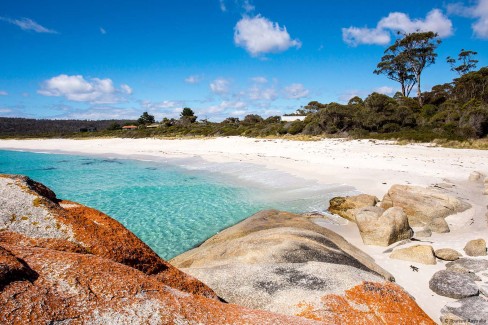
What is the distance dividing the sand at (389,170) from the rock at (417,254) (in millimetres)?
173

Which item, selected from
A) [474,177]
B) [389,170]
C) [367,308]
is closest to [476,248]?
[367,308]

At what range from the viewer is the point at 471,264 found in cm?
678

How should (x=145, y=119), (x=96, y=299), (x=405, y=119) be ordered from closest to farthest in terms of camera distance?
(x=96, y=299), (x=405, y=119), (x=145, y=119)

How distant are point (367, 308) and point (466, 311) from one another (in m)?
3.14

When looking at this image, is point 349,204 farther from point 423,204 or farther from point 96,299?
point 96,299

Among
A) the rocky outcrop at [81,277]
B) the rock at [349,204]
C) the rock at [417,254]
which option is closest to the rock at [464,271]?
the rock at [417,254]

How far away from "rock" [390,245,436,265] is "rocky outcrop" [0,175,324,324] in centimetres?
618

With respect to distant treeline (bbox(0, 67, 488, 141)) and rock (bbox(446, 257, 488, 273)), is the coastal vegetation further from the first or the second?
rock (bbox(446, 257, 488, 273))

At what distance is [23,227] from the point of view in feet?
9.48

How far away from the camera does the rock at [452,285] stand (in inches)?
221

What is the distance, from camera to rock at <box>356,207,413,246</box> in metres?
8.60

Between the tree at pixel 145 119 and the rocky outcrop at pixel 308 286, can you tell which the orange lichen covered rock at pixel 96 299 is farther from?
the tree at pixel 145 119

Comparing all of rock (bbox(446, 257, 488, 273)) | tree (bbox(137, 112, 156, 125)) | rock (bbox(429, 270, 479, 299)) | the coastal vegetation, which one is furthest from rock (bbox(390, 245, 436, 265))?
tree (bbox(137, 112, 156, 125))

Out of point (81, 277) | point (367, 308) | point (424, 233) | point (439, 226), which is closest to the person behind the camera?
point (81, 277)
